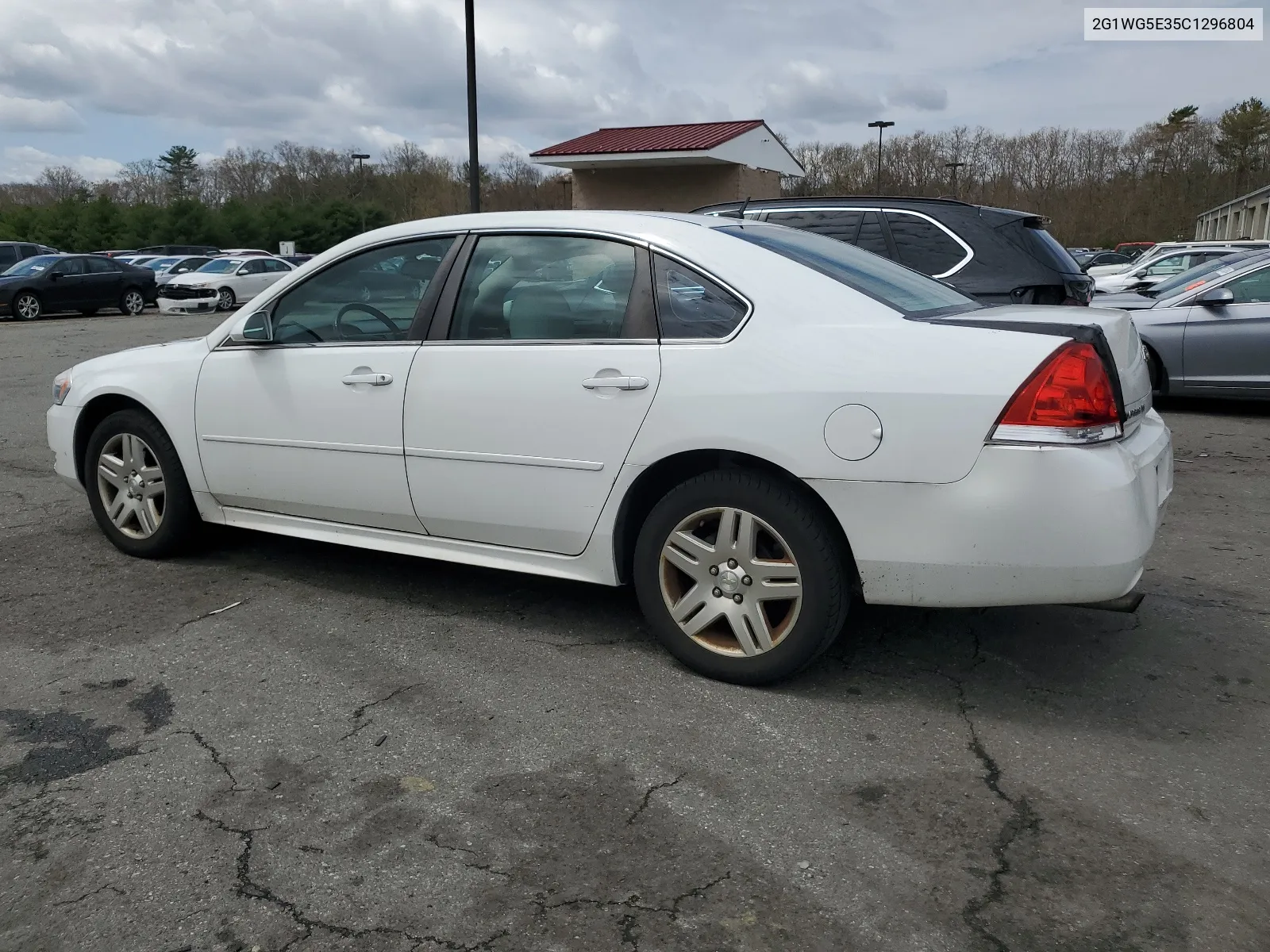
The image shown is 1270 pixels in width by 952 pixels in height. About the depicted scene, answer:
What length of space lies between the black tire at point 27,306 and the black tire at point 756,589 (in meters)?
24.6

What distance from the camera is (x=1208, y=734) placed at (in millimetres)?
3283

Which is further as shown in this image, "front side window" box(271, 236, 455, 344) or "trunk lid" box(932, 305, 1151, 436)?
"front side window" box(271, 236, 455, 344)

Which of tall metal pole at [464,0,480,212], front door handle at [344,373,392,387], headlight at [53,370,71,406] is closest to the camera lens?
front door handle at [344,373,392,387]

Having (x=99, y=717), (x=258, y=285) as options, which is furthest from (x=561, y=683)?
(x=258, y=285)

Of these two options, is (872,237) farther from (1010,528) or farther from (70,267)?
(70,267)

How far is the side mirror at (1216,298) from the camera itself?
956 centimetres

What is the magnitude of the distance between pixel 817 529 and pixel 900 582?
30 cm

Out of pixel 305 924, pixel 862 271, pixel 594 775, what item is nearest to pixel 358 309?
pixel 862 271

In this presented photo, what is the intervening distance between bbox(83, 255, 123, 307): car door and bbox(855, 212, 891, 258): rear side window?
23290 millimetres

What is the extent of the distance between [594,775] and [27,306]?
25451 mm

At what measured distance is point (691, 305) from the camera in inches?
143

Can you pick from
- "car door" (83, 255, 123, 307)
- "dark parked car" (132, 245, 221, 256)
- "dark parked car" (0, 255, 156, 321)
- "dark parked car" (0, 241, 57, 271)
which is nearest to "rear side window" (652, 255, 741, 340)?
"dark parked car" (0, 255, 156, 321)

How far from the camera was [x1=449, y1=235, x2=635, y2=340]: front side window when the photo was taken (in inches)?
150

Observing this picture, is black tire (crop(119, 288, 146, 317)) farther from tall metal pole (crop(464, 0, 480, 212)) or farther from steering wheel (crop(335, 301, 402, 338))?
steering wheel (crop(335, 301, 402, 338))
